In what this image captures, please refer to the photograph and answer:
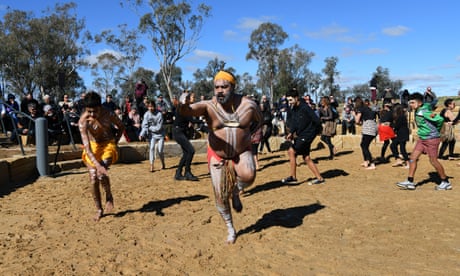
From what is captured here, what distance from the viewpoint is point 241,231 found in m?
4.61

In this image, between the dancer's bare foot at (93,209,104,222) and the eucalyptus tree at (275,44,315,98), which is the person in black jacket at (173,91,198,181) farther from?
the eucalyptus tree at (275,44,315,98)

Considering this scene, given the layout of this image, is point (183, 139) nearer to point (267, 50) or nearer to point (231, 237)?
point (231, 237)

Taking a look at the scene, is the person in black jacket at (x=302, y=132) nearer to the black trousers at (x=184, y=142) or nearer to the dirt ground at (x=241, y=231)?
the dirt ground at (x=241, y=231)

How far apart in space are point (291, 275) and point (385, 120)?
23.5ft

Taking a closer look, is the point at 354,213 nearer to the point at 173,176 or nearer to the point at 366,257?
the point at 366,257

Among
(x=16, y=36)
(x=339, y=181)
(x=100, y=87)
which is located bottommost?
(x=339, y=181)

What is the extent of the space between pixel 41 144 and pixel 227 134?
18.3 ft

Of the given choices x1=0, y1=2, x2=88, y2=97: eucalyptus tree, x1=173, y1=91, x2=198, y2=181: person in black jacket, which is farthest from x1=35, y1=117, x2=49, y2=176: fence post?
x1=0, y1=2, x2=88, y2=97: eucalyptus tree

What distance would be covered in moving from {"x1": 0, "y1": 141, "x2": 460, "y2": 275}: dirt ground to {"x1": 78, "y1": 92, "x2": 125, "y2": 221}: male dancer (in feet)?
2.07

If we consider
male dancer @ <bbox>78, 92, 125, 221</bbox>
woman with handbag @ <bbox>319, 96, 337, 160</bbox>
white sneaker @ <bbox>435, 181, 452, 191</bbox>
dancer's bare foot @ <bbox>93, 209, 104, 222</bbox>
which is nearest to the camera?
male dancer @ <bbox>78, 92, 125, 221</bbox>

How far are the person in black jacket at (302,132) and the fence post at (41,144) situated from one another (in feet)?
17.0

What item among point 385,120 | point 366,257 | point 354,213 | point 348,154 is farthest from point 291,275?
point 348,154

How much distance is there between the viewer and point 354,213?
5.27m

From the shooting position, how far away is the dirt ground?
3.60m
